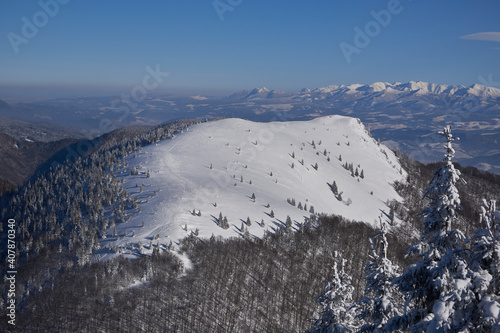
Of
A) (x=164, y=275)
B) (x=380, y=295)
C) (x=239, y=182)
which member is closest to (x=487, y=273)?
(x=380, y=295)

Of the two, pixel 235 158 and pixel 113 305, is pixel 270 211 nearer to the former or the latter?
pixel 235 158

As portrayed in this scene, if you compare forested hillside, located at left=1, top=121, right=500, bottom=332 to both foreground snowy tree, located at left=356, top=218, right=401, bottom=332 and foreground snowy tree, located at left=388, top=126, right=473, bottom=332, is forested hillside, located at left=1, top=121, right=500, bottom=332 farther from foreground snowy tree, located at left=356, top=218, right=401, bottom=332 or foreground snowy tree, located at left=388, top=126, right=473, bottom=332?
foreground snowy tree, located at left=388, top=126, right=473, bottom=332

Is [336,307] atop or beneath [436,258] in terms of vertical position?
beneath

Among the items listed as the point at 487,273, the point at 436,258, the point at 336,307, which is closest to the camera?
the point at 487,273

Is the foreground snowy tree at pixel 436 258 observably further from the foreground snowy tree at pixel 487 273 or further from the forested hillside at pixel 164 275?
the forested hillside at pixel 164 275

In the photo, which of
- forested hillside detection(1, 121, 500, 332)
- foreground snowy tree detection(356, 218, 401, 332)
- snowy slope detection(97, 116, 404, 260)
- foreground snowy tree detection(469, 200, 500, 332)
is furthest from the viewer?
snowy slope detection(97, 116, 404, 260)

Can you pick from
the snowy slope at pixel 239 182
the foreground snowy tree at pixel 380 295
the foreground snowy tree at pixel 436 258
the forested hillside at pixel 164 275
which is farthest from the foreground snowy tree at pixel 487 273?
the snowy slope at pixel 239 182

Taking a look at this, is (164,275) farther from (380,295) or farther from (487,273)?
(487,273)

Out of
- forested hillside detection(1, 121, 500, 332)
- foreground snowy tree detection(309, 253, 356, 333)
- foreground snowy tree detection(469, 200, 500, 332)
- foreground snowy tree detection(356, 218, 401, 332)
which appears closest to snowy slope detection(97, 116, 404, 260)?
forested hillside detection(1, 121, 500, 332)

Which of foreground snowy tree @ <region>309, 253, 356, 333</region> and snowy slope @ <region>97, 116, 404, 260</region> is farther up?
foreground snowy tree @ <region>309, 253, 356, 333</region>
